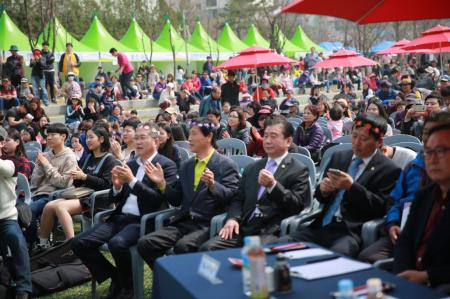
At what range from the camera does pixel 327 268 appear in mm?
3385

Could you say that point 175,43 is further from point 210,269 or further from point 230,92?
point 210,269

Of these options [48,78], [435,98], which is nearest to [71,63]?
[48,78]

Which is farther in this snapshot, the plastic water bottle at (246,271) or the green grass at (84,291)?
the green grass at (84,291)

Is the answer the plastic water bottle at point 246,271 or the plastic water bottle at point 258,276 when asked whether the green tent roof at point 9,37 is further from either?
the plastic water bottle at point 258,276

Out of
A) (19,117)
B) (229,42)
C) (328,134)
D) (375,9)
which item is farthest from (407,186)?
(229,42)

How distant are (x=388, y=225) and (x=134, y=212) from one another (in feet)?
8.05

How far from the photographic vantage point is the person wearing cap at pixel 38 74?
19859 millimetres

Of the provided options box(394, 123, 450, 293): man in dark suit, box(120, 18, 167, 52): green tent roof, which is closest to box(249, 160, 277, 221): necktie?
box(394, 123, 450, 293): man in dark suit

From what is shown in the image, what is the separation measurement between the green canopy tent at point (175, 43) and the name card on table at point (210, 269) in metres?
31.3

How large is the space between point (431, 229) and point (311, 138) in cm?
519

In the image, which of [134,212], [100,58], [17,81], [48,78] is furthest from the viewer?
[100,58]

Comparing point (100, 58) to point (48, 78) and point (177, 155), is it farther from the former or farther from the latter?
point (177, 155)

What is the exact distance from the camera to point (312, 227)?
4.98 metres

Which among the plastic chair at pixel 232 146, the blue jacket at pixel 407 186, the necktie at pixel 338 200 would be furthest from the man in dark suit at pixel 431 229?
the plastic chair at pixel 232 146
